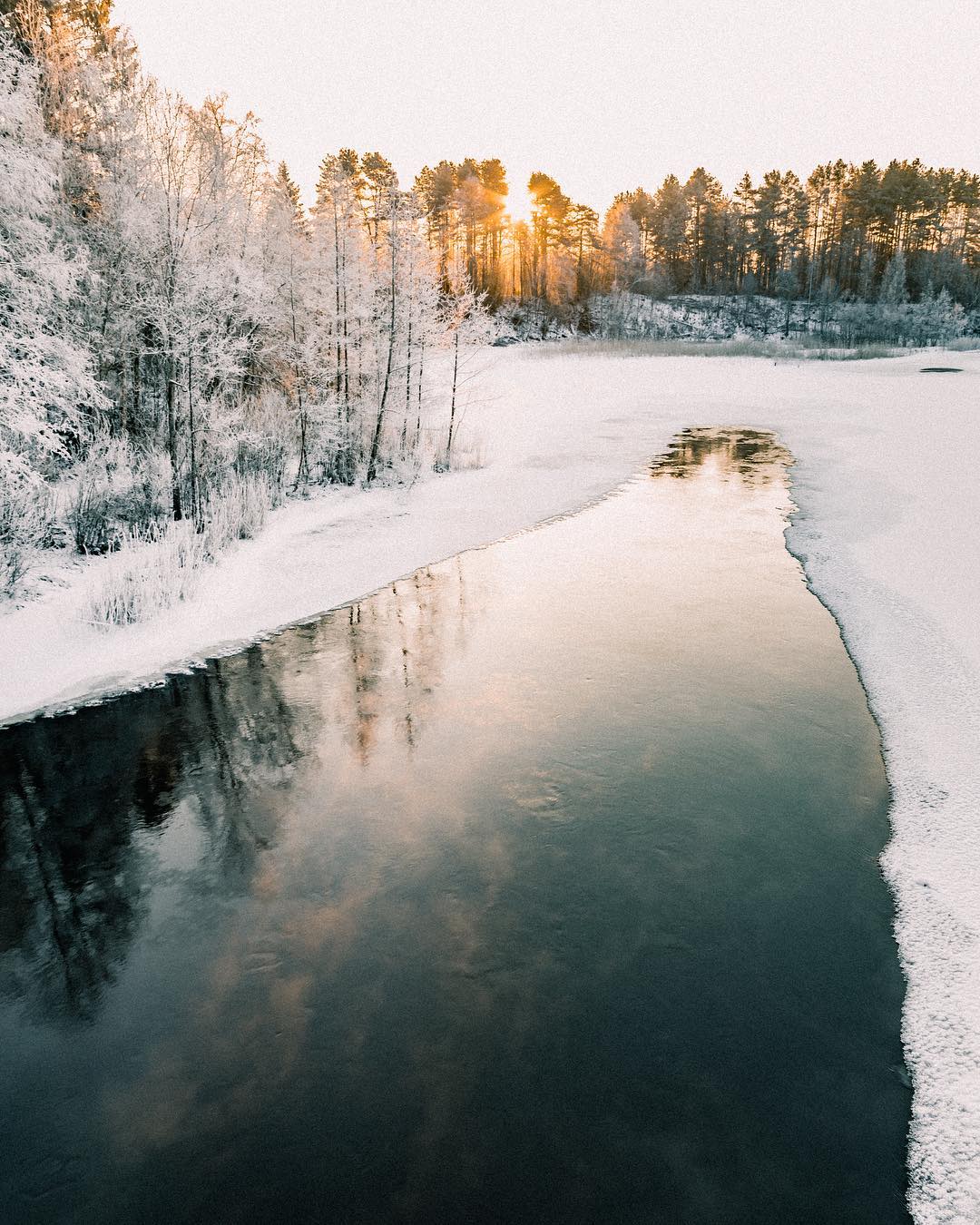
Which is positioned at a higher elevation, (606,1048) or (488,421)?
(488,421)

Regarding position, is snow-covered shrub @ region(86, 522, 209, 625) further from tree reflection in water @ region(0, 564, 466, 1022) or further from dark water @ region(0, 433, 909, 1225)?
dark water @ region(0, 433, 909, 1225)

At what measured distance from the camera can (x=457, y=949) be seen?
4738 millimetres

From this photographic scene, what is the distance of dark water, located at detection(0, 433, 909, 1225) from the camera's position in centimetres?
347

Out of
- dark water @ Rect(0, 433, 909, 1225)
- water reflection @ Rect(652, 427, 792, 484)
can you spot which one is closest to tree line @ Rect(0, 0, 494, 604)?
dark water @ Rect(0, 433, 909, 1225)

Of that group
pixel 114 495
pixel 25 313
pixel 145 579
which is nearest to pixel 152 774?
pixel 145 579

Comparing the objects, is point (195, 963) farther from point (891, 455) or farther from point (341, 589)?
point (891, 455)

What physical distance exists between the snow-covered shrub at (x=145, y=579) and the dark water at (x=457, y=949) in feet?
7.28

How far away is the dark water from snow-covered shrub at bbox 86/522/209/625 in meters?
2.22

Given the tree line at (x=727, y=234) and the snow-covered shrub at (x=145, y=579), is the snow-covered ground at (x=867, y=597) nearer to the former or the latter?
the snow-covered shrub at (x=145, y=579)

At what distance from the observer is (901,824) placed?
19.3ft

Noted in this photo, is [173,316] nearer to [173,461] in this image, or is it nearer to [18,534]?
[173,461]

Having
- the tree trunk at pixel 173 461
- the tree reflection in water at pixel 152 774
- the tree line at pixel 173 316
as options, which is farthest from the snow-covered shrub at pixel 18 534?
the tree reflection in water at pixel 152 774

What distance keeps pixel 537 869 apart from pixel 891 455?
20004mm

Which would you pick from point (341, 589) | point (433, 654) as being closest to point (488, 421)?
point (341, 589)
